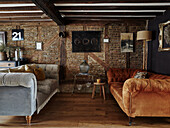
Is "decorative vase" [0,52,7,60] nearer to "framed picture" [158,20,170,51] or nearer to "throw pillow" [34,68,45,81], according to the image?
"throw pillow" [34,68,45,81]

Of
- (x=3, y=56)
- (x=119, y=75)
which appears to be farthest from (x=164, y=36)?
(x=3, y=56)

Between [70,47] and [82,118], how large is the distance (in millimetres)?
3128

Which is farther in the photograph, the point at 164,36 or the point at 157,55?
the point at 157,55

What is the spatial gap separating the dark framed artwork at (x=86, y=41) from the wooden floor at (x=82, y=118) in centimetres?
232

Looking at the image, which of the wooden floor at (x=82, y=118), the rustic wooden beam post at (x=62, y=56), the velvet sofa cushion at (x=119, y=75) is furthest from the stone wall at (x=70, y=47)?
the wooden floor at (x=82, y=118)

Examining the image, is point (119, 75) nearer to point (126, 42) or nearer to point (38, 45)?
point (126, 42)

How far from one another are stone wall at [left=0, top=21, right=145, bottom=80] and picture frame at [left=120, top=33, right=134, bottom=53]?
0.45ft

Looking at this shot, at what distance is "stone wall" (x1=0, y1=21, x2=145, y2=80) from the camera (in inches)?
205

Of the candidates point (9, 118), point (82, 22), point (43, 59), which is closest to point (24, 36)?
point (43, 59)

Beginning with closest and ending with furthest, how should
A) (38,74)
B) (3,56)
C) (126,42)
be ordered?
(38,74), (3,56), (126,42)

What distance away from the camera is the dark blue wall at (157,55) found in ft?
12.3

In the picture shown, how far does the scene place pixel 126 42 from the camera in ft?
17.0

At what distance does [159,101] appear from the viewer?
2404mm

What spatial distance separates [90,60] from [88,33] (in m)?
1.06
